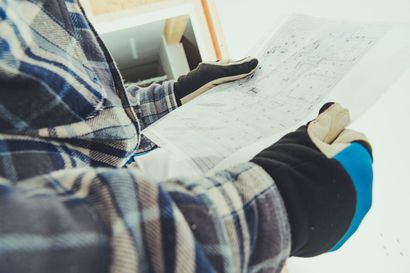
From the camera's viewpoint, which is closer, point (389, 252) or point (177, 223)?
point (177, 223)

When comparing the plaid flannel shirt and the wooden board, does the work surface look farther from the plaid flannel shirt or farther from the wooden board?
the wooden board

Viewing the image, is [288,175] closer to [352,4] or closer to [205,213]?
[205,213]

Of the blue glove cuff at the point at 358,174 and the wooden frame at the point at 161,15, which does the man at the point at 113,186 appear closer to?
A: the blue glove cuff at the point at 358,174

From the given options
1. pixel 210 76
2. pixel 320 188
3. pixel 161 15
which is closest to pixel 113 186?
pixel 320 188

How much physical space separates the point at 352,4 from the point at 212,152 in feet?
1.96

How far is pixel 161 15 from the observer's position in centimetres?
88

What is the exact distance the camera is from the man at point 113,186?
17 centimetres

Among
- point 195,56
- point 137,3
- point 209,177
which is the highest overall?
point 137,3

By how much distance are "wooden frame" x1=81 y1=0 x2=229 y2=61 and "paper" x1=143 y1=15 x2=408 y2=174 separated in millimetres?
397

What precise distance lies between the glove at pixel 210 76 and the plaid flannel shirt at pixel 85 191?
221mm

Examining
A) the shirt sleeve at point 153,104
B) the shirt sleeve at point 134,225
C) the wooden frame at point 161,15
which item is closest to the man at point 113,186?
the shirt sleeve at point 134,225

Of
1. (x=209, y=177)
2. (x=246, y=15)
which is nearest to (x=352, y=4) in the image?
(x=246, y=15)

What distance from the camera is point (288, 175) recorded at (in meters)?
0.25

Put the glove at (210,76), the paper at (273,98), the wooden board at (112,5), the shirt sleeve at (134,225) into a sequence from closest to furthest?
1. the shirt sleeve at (134,225)
2. the paper at (273,98)
3. the glove at (210,76)
4. the wooden board at (112,5)
